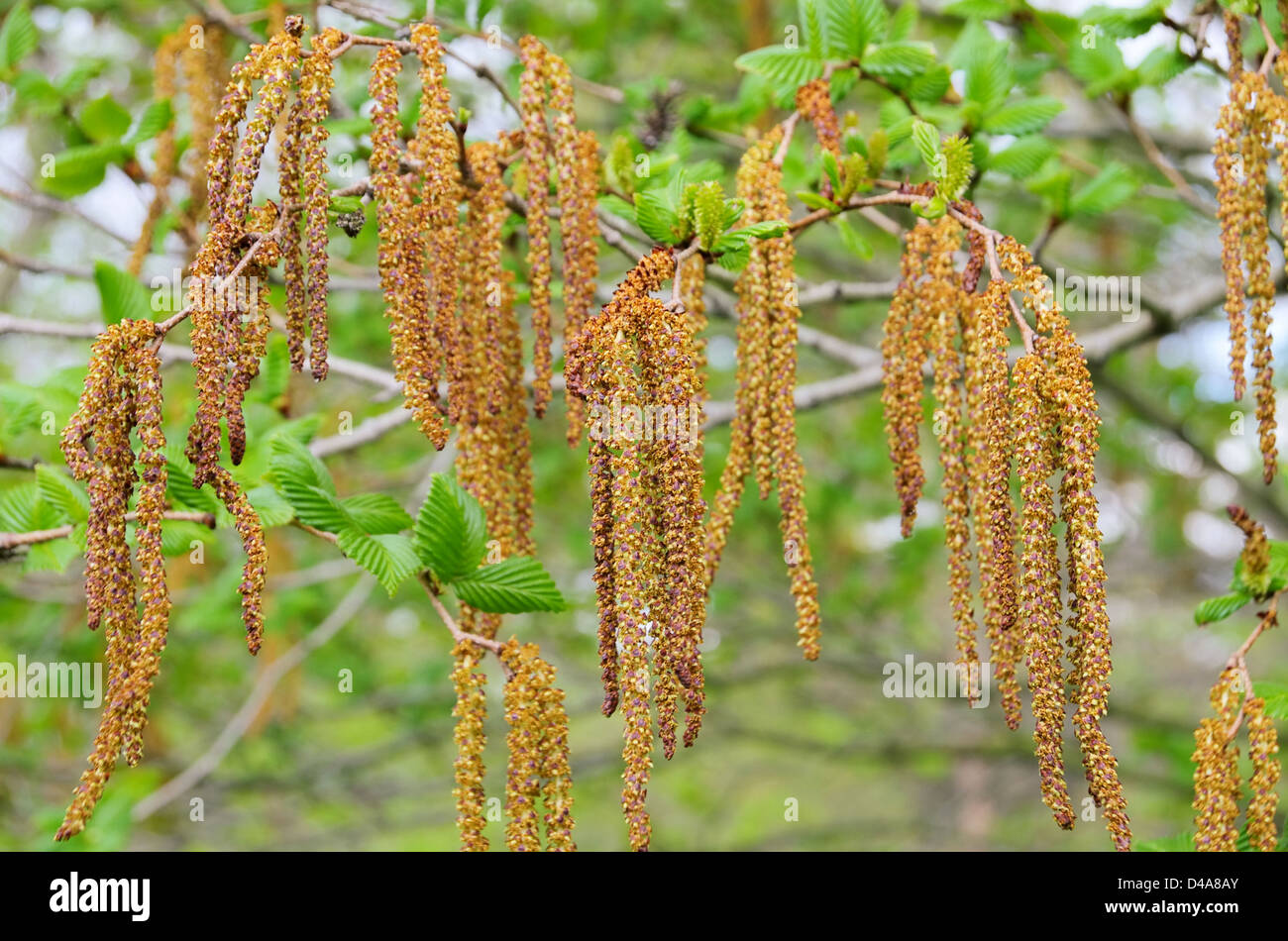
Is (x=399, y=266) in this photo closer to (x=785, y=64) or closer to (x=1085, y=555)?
(x=1085, y=555)

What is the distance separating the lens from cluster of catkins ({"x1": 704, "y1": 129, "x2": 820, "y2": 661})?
168cm

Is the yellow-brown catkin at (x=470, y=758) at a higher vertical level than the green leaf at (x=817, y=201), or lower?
lower

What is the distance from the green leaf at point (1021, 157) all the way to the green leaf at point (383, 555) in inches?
70.0

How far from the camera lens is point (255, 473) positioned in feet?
8.45

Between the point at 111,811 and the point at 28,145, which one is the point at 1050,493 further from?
the point at 28,145

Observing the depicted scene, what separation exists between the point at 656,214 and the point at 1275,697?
4.40ft

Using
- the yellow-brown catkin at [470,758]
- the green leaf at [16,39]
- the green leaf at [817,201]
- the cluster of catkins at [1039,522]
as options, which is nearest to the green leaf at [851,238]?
the green leaf at [817,201]

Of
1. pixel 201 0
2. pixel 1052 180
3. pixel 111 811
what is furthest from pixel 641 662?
pixel 111 811

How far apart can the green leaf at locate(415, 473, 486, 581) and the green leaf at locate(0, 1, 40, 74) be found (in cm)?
234

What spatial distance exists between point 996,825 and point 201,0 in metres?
11.5

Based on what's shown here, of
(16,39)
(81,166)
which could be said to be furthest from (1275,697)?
(16,39)

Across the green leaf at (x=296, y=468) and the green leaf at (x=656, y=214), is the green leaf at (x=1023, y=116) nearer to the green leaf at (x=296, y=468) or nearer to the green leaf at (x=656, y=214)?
the green leaf at (x=656, y=214)

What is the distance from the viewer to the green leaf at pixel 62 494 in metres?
2.11

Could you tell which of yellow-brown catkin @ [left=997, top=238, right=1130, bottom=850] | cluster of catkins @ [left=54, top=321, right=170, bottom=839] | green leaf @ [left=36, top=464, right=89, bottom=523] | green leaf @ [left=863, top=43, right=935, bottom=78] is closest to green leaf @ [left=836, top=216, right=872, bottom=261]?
green leaf @ [left=863, top=43, right=935, bottom=78]
